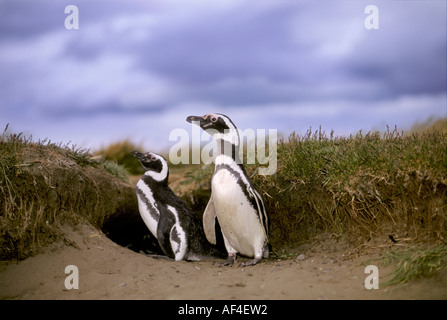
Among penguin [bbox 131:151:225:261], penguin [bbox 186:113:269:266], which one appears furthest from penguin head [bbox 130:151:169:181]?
penguin [bbox 186:113:269:266]

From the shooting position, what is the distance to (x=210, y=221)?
223 inches

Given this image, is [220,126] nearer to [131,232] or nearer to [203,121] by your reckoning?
[203,121]

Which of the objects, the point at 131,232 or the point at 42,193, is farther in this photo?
the point at 131,232

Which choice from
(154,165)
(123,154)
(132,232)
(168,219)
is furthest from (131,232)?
(123,154)

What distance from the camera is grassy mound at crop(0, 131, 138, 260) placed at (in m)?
4.85

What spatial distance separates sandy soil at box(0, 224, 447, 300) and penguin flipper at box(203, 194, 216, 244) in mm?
468

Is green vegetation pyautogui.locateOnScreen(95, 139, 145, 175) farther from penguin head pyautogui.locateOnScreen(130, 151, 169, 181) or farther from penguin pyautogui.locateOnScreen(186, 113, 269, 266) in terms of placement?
penguin pyautogui.locateOnScreen(186, 113, 269, 266)

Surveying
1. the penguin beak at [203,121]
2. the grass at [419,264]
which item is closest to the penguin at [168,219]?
the penguin beak at [203,121]

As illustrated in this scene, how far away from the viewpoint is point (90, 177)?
5.89 metres

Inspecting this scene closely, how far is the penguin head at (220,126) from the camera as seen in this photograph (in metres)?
5.21

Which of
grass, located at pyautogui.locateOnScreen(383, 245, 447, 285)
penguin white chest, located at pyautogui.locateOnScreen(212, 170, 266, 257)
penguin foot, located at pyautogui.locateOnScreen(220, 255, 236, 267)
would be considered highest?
penguin white chest, located at pyautogui.locateOnScreen(212, 170, 266, 257)

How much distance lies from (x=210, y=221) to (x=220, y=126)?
123 centimetres
